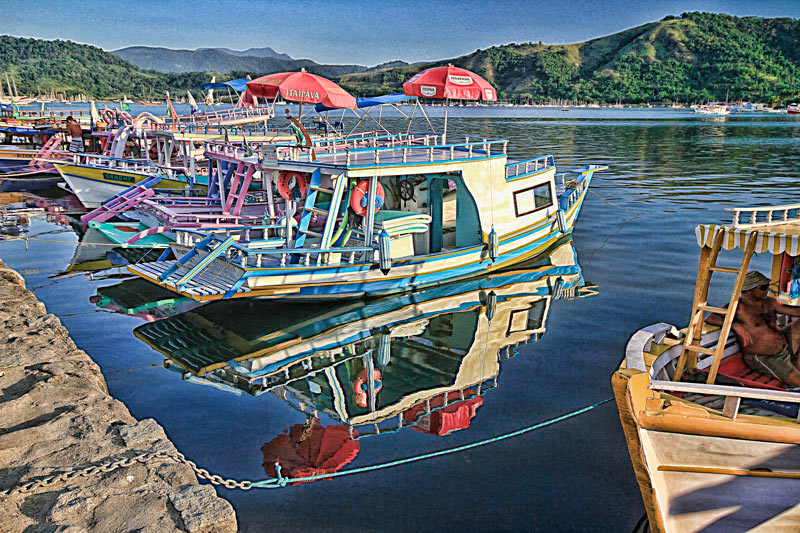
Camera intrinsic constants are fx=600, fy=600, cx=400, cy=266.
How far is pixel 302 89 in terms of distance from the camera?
1703 centimetres

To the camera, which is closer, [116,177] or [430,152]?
[430,152]

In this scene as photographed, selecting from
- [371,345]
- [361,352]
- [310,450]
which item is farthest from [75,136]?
[310,450]

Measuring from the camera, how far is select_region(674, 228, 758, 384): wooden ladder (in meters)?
7.28

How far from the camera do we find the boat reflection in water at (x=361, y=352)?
9.24 meters

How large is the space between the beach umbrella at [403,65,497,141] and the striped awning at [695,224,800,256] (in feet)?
33.9

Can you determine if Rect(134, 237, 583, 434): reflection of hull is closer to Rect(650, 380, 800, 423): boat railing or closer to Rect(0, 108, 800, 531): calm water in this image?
Rect(0, 108, 800, 531): calm water

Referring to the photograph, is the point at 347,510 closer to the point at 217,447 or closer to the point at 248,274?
the point at 217,447

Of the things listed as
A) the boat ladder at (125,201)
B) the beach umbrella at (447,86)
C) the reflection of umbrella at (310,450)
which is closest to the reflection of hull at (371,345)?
the reflection of umbrella at (310,450)

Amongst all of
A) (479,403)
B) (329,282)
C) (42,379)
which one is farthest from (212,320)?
(479,403)

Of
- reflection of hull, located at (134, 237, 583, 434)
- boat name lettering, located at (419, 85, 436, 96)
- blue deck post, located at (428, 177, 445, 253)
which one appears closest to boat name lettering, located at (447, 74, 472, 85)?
boat name lettering, located at (419, 85, 436, 96)

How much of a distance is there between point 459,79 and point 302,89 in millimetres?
4480

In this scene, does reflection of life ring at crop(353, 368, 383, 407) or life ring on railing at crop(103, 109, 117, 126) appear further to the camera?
life ring on railing at crop(103, 109, 117, 126)

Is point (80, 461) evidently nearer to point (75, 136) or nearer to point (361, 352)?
point (361, 352)

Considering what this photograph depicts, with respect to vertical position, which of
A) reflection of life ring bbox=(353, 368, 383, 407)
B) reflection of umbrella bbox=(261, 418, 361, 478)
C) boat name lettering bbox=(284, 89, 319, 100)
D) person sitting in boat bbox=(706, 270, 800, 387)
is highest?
boat name lettering bbox=(284, 89, 319, 100)
